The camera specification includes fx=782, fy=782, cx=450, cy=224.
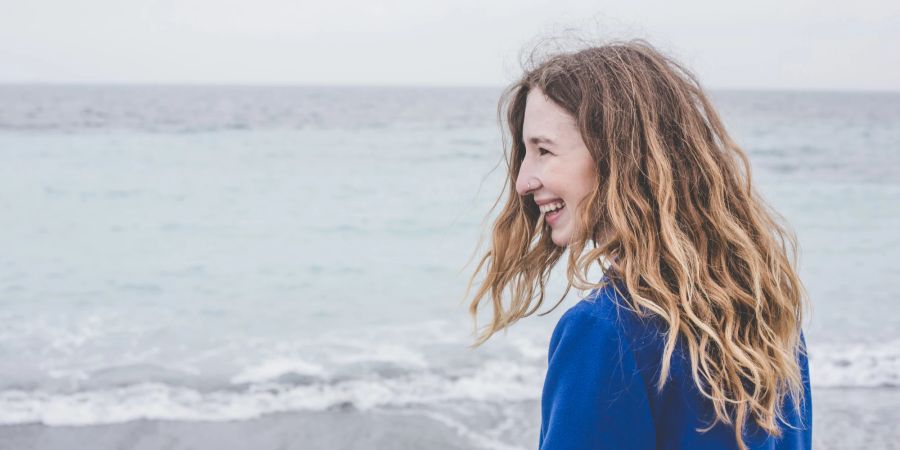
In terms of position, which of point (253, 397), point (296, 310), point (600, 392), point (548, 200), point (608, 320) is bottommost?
point (296, 310)

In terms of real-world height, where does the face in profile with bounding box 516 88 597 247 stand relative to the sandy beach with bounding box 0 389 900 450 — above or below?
above

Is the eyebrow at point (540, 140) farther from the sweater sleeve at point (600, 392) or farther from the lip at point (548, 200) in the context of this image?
the sweater sleeve at point (600, 392)

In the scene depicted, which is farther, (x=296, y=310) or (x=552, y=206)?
(x=296, y=310)

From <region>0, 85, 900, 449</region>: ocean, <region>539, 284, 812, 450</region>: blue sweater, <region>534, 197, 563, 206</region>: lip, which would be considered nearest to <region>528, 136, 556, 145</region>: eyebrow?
<region>534, 197, 563, 206</region>: lip

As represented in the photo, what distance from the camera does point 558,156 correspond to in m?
→ 1.44

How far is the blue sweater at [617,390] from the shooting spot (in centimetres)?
116

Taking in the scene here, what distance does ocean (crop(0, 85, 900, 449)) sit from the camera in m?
5.23

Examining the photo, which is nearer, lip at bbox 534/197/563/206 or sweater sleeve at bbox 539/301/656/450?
sweater sleeve at bbox 539/301/656/450

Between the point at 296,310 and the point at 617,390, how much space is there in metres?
7.14

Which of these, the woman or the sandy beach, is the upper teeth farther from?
the sandy beach

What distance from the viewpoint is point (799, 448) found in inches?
57.7

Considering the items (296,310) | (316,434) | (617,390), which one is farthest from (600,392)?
(296,310)

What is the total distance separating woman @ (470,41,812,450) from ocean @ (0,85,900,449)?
0.65 m

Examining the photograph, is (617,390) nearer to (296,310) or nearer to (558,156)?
(558,156)
